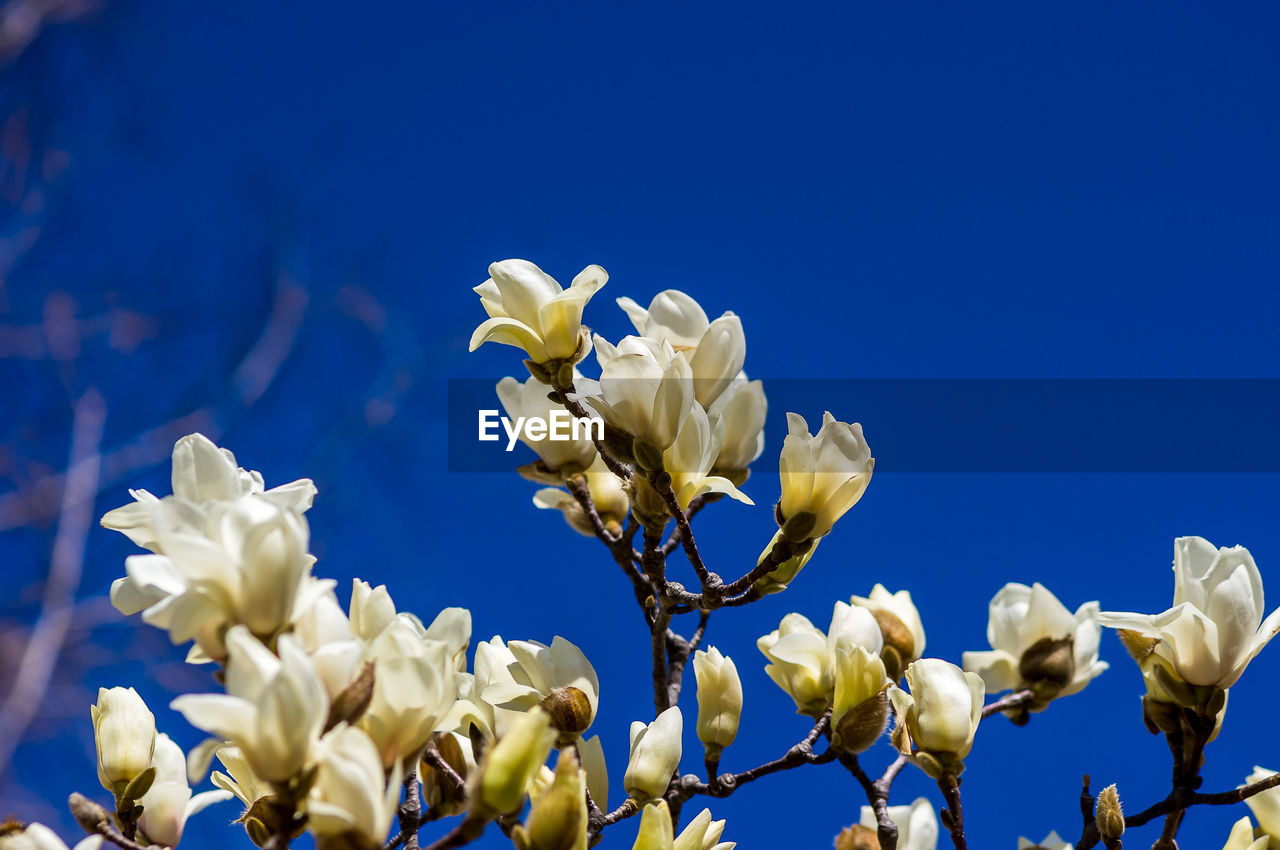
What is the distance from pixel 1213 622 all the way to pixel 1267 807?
0.42 feet

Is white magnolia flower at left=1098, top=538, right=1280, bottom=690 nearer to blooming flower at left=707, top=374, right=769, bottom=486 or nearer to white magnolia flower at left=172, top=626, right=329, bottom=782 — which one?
blooming flower at left=707, top=374, right=769, bottom=486

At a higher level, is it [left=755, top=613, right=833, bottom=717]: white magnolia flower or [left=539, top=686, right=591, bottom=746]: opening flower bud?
[left=755, top=613, right=833, bottom=717]: white magnolia flower

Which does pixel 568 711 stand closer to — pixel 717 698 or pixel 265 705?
pixel 717 698

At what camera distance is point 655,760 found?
544 mm

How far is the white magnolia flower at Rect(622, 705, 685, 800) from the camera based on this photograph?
54 centimetres

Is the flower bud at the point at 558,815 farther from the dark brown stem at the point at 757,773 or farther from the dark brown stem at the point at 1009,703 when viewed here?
the dark brown stem at the point at 1009,703

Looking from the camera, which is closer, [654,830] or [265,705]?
[265,705]

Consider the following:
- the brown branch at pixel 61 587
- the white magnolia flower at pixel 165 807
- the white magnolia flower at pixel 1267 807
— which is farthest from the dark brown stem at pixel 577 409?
the brown branch at pixel 61 587

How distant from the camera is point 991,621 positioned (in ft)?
2.52

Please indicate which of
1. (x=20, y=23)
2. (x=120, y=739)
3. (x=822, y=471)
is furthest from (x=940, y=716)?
(x=20, y=23)

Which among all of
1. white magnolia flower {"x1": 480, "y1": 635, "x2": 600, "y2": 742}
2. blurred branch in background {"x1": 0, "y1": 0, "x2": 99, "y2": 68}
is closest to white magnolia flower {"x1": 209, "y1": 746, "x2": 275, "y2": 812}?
white magnolia flower {"x1": 480, "y1": 635, "x2": 600, "y2": 742}

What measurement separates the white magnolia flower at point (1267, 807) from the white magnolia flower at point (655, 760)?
0.34m

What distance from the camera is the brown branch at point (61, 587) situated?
8.66 ft

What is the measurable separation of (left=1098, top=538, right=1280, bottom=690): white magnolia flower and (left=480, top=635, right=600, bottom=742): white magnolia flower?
313mm
